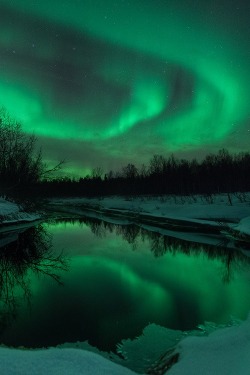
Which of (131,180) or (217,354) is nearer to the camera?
(217,354)

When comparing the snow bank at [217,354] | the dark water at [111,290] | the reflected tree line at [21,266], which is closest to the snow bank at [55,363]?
the snow bank at [217,354]

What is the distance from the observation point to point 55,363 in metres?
4.18

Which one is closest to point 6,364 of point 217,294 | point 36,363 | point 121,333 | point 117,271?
point 36,363

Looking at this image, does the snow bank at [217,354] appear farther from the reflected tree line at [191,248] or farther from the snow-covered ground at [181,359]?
the reflected tree line at [191,248]

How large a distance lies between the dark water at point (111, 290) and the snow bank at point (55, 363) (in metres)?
1.83

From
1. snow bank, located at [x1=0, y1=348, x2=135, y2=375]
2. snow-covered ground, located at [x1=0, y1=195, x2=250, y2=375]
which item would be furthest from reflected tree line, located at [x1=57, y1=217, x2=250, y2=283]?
snow bank, located at [x1=0, y1=348, x2=135, y2=375]

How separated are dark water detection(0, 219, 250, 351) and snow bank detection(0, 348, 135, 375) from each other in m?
1.83

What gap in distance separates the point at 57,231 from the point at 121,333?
61.4 ft

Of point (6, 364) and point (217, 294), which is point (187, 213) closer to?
point (217, 294)

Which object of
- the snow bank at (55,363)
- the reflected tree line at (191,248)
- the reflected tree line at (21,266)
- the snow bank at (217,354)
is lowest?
the reflected tree line at (21,266)

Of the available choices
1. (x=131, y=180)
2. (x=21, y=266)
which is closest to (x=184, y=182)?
(x=131, y=180)

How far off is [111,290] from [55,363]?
6.01 meters

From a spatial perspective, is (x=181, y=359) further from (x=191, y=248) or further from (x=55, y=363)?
(x=191, y=248)

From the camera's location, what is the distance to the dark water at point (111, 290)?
7.24 meters
